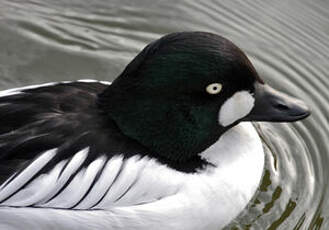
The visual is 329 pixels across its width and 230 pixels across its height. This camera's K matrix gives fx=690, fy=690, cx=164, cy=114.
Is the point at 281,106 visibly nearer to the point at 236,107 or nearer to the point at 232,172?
the point at 236,107

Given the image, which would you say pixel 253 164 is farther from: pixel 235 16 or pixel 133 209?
Answer: pixel 235 16

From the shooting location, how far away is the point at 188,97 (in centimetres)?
434

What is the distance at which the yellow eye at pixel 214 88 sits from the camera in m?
4.30

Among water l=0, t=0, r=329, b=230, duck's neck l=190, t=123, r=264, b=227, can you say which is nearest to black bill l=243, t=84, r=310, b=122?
duck's neck l=190, t=123, r=264, b=227

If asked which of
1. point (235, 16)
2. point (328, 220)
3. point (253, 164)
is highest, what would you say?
point (235, 16)

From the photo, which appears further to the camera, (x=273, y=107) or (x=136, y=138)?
(x=273, y=107)

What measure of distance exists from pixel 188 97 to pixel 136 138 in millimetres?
444

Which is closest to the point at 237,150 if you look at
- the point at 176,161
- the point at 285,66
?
the point at 176,161

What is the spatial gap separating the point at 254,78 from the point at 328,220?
4.77 ft

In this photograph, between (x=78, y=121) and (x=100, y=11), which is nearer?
(x=78, y=121)

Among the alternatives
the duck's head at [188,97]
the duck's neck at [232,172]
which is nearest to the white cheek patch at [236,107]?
the duck's head at [188,97]

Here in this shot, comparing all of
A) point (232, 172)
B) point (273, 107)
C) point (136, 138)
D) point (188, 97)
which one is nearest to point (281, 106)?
point (273, 107)

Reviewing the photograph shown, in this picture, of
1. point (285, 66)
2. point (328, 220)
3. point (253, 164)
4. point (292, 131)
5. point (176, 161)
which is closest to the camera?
point (176, 161)

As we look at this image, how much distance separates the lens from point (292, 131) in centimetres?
601
